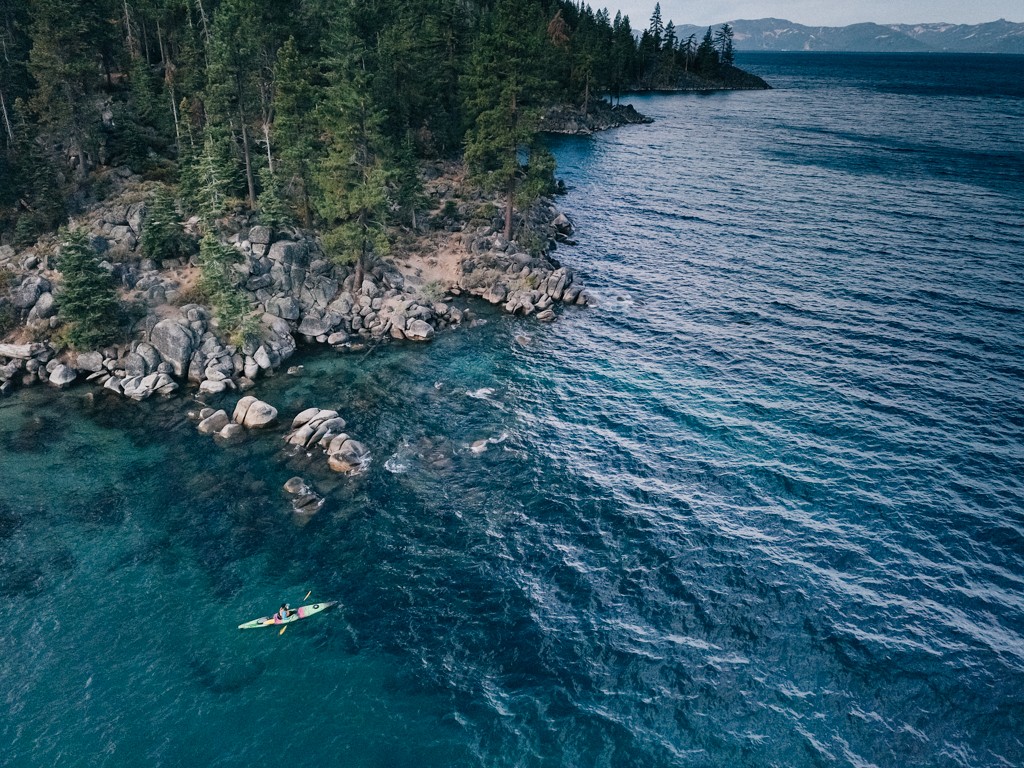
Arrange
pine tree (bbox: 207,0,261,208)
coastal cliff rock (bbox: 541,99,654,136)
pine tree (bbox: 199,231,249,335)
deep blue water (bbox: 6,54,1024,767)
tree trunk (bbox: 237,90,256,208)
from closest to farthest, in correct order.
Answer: deep blue water (bbox: 6,54,1024,767)
pine tree (bbox: 199,231,249,335)
pine tree (bbox: 207,0,261,208)
tree trunk (bbox: 237,90,256,208)
coastal cliff rock (bbox: 541,99,654,136)

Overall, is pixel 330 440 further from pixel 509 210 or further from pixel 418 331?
pixel 509 210

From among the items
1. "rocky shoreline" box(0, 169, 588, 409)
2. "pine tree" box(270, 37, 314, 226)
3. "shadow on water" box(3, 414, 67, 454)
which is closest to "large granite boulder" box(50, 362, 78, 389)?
"rocky shoreline" box(0, 169, 588, 409)

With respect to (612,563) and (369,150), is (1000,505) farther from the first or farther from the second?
(369,150)

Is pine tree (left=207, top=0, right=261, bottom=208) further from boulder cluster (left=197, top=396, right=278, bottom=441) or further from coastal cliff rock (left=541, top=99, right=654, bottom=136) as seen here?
coastal cliff rock (left=541, top=99, right=654, bottom=136)

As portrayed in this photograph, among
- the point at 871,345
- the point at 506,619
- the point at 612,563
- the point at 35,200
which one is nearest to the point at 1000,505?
the point at 871,345

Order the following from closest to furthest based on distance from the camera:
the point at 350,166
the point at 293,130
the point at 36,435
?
the point at 36,435
the point at 350,166
the point at 293,130

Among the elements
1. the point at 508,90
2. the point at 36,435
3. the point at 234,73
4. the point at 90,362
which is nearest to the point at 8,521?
the point at 36,435
